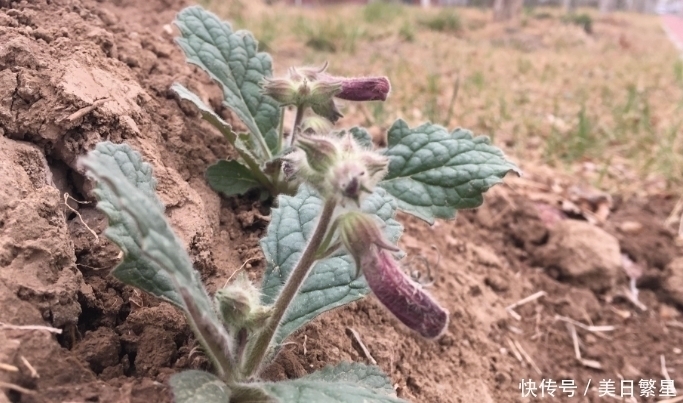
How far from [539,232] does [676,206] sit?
106cm

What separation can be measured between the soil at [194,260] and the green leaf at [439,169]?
31 cm

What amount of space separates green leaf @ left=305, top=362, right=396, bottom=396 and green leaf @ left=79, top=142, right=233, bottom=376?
234 mm

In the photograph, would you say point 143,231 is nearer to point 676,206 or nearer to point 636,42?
point 676,206

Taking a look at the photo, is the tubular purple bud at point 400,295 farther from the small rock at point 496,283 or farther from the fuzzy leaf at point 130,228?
the small rock at point 496,283

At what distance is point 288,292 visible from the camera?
4.59ft

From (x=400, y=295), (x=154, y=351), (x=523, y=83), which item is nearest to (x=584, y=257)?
(x=400, y=295)

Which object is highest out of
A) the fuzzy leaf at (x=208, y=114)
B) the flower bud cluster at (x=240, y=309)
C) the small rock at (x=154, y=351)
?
the fuzzy leaf at (x=208, y=114)

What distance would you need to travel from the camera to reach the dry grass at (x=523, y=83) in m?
3.99

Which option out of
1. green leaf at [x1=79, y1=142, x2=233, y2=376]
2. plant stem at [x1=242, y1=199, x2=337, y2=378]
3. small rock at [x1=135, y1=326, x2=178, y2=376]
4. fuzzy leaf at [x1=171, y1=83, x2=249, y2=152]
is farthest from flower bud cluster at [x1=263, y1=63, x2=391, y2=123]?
small rock at [x1=135, y1=326, x2=178, y2=376]

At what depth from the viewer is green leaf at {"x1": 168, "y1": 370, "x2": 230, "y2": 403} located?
1.23m

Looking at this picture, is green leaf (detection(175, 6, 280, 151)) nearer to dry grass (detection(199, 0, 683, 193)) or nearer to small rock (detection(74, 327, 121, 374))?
small rock (detection(74, 327, 121, 374))

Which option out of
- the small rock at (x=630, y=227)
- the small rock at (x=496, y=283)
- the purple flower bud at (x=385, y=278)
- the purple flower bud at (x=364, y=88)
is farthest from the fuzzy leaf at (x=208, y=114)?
the small rock at (x=630, y=227)

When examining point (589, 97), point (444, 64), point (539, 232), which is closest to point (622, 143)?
point (589, 97)

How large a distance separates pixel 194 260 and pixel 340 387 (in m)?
0.54
